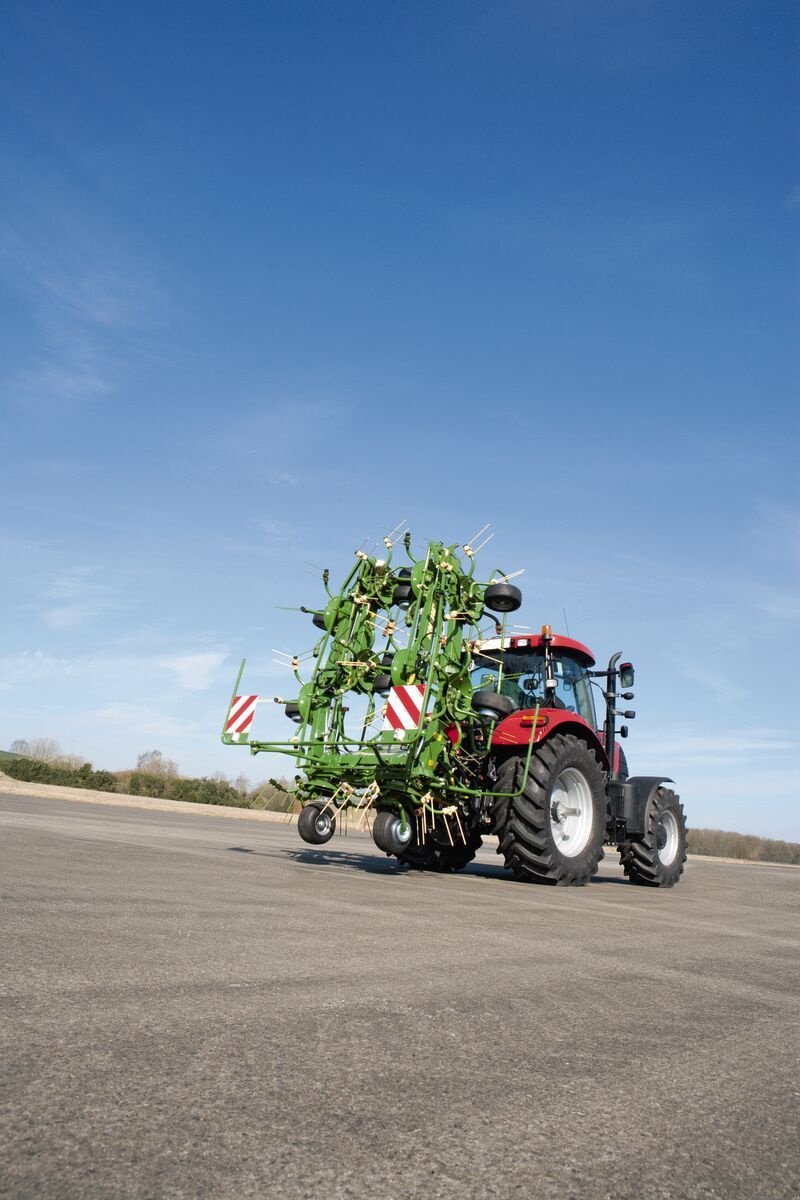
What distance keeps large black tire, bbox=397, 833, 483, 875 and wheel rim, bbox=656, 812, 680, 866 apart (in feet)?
7.72

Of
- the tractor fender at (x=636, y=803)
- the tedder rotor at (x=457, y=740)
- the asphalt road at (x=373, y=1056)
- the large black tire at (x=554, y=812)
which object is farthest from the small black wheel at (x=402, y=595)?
the asphalt road at (x=373, y=1056)

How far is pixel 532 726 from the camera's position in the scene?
8453 millimetres

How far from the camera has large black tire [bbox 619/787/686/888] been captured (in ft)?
33.7

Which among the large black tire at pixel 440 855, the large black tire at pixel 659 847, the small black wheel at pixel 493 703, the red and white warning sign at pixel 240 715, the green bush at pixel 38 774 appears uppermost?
the green bush at pixel 38 774

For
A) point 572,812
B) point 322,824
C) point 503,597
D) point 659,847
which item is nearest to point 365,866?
point 322,824

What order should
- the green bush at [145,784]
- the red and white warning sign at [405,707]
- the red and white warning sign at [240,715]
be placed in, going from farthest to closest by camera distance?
the green bush at [145,784], the red and white warning sign at [240,715], the red and white warning sign at [405,707]

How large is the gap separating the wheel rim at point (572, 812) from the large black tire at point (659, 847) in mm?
1292

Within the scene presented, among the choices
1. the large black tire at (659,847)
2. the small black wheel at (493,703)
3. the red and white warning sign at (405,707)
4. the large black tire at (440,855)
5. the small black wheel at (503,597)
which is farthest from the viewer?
the large black tire at (659,847)

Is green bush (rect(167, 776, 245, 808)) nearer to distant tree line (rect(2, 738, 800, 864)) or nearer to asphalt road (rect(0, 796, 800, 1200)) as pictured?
distant tree line (rect(2, 738, 800, 864))

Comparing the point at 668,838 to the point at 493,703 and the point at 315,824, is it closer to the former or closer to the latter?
the point at 493,703

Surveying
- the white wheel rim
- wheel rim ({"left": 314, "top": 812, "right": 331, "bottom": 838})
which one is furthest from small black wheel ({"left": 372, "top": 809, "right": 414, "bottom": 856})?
wheel rim ({"left": 314, "top": 812, "right": 331, "bottom": 838})

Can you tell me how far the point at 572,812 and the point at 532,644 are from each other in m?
1.85

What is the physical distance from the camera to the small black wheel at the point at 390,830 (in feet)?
26.9

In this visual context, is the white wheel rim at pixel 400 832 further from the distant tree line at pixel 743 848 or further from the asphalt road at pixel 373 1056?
the distant tree line at pixel 743 848
